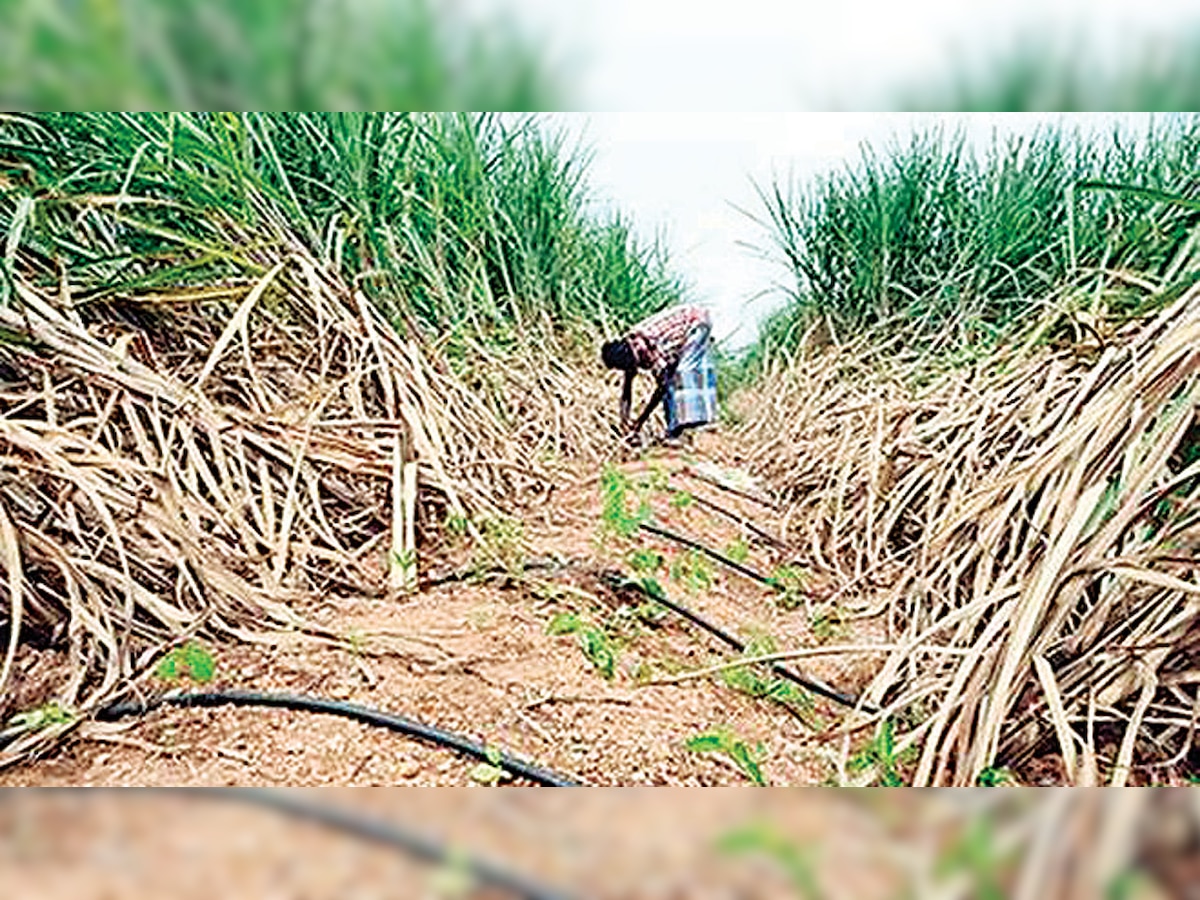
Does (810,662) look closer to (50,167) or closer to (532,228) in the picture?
(532,228)

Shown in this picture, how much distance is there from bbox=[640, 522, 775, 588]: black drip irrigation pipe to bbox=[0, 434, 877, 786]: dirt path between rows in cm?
2

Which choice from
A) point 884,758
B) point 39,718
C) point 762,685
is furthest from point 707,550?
point 39,718

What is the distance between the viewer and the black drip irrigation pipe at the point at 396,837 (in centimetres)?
52

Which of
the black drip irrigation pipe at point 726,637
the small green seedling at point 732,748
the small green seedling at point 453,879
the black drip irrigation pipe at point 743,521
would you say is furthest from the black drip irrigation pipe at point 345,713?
the black drip irrigation pipe at point 743,521

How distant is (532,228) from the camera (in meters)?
1.34

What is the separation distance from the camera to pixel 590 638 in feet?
3.39

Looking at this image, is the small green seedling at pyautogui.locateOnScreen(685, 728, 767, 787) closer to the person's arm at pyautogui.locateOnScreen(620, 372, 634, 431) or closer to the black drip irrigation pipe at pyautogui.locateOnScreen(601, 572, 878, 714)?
the black drip irrigation pipe at pyautogui.locateOnScreen(601, 572, 878, 714)

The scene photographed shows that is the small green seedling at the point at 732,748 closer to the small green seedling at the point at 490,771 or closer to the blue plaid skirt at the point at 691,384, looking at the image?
the small green seedling at the point at 490,771

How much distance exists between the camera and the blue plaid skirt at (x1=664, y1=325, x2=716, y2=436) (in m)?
1.17

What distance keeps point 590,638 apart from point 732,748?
0.55 feet

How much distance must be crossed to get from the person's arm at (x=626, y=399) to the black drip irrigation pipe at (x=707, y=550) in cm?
10

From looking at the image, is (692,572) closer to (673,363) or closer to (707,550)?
(707,550)

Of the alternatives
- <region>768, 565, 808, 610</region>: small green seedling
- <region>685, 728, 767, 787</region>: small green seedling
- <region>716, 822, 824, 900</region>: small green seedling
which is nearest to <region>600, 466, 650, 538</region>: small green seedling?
<region>768, 565, 808, 610</region>: small green seedling
